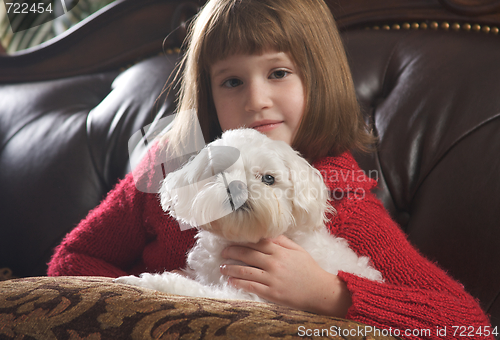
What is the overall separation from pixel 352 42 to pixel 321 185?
82cm

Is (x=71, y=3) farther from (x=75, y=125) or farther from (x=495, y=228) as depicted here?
(x=495, y=228)

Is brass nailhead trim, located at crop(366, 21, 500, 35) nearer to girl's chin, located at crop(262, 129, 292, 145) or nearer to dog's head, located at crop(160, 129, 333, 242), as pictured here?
girl's chin, located at crop(262, 129, 292, 145)

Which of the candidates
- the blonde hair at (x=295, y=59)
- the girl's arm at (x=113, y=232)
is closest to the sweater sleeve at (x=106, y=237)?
the girl's arm at (x=113, y=232)

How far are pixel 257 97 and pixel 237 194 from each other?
0.31m

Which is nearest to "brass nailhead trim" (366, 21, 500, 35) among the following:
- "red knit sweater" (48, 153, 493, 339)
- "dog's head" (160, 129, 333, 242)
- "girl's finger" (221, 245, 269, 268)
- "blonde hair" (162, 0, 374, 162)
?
"blonde hair" (162, 0, 374, 162)

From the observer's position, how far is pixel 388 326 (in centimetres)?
76

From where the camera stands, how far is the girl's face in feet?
3.15

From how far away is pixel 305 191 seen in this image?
0.81 m

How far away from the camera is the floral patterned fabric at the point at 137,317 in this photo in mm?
580

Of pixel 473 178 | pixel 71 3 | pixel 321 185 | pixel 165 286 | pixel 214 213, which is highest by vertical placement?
pixel 71 3

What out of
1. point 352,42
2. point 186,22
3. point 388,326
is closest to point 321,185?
point 388,326
